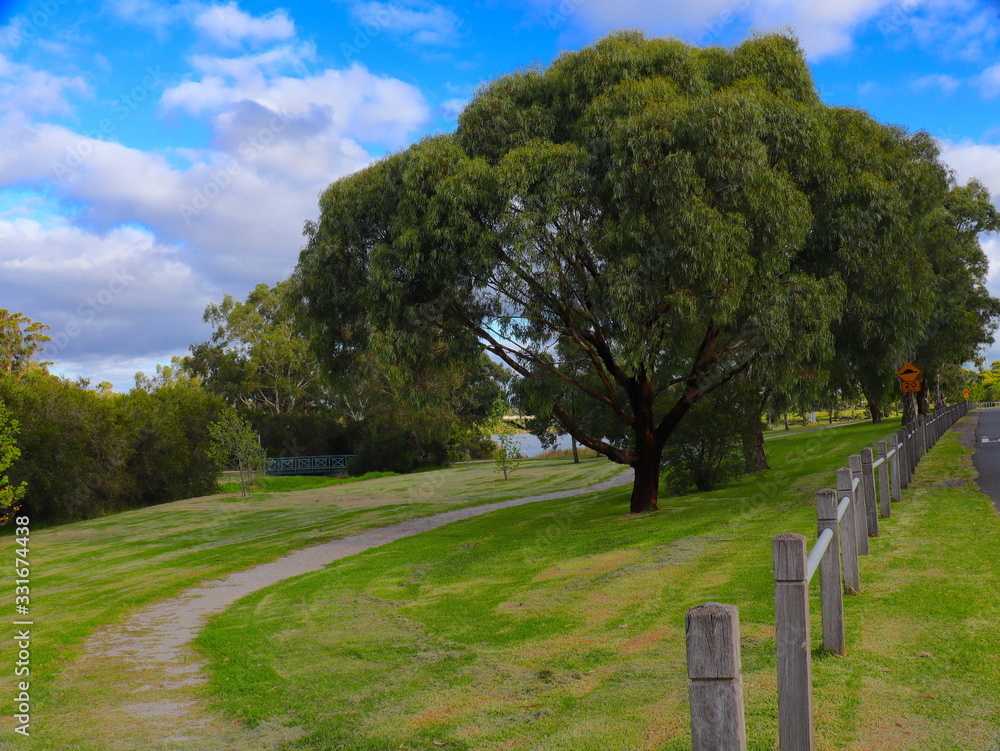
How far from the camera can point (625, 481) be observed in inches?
1230

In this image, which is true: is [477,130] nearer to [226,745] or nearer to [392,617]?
[392,617]

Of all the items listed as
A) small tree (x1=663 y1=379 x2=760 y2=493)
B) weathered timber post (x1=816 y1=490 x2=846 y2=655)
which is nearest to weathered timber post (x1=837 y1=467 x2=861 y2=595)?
weathered timber post (x1=816 y1=490 x2=846 y2=655)

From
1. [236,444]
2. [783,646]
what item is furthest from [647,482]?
[236,444]

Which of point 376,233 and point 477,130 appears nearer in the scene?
point 477,130

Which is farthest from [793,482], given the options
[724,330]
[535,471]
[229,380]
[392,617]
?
[229,380]

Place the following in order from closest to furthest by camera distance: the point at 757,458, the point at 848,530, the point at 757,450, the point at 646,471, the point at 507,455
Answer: the point at 848,530 → the point at 646,471 → the point at 757,450 → the point at 757,458 → the point at 507,455

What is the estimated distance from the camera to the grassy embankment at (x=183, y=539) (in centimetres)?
1032

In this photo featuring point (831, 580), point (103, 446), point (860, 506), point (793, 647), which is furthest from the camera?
point (103, 446)

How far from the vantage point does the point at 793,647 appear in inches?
145

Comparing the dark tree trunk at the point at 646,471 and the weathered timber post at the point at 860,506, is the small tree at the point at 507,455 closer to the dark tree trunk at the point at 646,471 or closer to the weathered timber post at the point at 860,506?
the dark tree trunk at the point at 646,471

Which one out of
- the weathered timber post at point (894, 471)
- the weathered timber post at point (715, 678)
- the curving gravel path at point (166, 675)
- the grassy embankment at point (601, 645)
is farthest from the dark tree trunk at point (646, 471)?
the weathered timber post at point (715, 678)

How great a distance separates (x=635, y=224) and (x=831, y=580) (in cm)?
972

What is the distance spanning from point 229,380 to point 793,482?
51511 mm

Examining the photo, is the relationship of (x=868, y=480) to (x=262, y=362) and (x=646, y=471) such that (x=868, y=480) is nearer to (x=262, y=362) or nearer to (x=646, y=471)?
(x=646, y=471)
